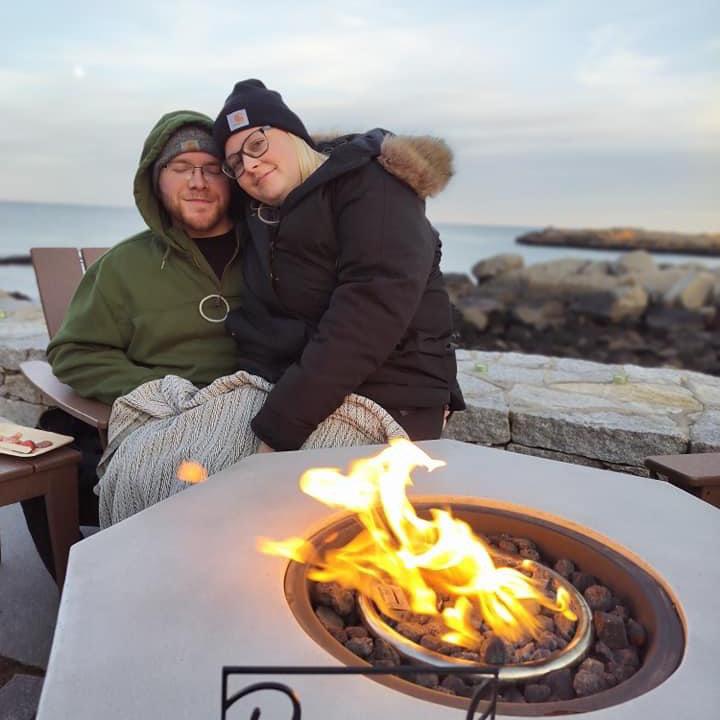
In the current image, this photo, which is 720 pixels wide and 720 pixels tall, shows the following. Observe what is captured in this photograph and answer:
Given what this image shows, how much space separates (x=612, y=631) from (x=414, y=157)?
128 cm

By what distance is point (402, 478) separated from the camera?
1.35 metres

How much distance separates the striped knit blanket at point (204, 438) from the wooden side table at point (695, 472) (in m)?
0.71

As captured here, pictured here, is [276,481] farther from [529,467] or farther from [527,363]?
[527,363]

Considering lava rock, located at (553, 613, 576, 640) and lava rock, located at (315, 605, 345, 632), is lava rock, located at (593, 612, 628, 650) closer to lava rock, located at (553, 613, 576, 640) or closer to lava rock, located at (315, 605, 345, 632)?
lava rock, located at (553, 613, 576, 640)

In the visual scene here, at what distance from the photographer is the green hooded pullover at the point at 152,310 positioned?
222 centimetres

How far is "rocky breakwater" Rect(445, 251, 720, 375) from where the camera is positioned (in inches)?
420

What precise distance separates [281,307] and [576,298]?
13.4 meters

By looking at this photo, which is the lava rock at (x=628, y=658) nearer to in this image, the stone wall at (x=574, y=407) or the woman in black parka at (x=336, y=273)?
the woman in black parka at (x=336, y=273)

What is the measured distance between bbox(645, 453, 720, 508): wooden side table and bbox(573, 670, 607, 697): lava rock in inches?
31.8

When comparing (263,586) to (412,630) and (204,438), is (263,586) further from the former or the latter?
(204,438)

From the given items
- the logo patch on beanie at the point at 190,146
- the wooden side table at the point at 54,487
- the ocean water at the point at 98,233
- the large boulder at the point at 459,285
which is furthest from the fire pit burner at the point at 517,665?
the ocean water at the point at 98,233

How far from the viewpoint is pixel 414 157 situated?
1.79 m

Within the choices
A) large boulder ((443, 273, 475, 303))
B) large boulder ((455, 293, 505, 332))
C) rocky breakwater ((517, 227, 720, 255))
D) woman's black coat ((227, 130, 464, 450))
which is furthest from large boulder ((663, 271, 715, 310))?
woman's black coat ((227, 130, 464, 450))

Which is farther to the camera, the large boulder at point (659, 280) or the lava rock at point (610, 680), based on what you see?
the large boulder at point (659, 280)
